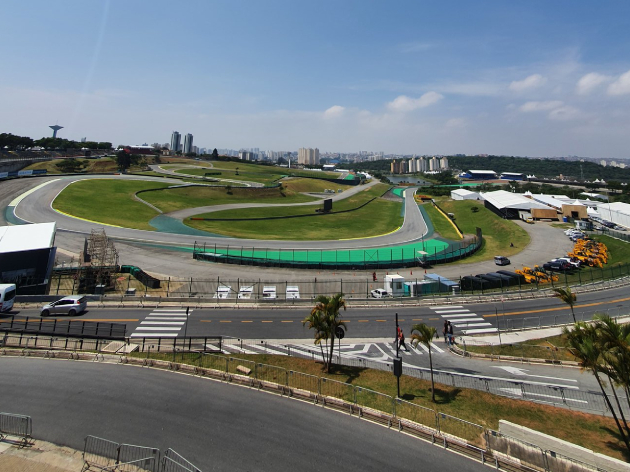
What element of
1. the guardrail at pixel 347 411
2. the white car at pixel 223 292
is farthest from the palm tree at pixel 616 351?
the white car at pixel 223 292

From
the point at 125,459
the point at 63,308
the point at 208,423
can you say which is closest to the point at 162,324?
the point at 63,308

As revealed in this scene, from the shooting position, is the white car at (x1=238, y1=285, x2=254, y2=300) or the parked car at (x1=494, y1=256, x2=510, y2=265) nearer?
the white car at (x1=238, y1=285, x2=254, y2=300)

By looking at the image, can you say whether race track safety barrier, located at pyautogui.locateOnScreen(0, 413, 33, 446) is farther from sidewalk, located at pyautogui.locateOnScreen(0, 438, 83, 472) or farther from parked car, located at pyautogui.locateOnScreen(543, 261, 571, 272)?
parked car, located at pyautogui.locateOnScreen(543, 261, 571, 272)

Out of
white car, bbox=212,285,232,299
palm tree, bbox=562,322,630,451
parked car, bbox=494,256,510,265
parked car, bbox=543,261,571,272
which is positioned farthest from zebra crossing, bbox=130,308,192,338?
parked car, bbox=543,261,571,272

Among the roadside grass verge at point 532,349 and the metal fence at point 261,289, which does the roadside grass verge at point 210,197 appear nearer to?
the metal fence at point 261,289

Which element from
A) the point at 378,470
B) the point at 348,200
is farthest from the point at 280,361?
the point at 348,200

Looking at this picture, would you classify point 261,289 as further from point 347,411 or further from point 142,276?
point 347,411

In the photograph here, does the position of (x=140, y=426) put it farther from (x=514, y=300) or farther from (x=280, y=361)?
(x=514, y=300)

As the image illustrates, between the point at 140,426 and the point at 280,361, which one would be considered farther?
the point at 280,361
